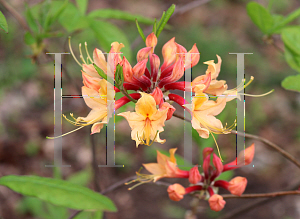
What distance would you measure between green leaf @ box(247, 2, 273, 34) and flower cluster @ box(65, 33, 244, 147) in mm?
620

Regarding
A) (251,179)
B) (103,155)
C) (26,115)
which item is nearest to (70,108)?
(26,115)

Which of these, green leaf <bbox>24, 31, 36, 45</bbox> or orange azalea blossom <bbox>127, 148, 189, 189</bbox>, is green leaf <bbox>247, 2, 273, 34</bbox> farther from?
green leaf <bbox>24, 31, 36, 45</bbox>

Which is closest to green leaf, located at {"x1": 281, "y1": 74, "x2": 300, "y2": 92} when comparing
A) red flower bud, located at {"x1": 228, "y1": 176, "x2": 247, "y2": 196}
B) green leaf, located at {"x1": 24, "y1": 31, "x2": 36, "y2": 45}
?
red flower bud, located at {"x1": 228, "y1": 176, "x2": 247, "y2": 196}

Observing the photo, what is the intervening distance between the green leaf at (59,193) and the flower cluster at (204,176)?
25 centimetres

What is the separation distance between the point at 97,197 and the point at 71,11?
105cm

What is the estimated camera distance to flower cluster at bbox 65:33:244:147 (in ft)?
2.83

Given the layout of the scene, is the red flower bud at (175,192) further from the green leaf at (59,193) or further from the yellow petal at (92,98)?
the yellow petal at (92,98)

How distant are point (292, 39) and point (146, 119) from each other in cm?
83

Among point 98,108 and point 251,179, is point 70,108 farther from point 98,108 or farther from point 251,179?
point 98,108

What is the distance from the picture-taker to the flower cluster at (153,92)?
86cm

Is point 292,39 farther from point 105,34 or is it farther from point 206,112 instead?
point 105,34

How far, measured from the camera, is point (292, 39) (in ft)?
4.14

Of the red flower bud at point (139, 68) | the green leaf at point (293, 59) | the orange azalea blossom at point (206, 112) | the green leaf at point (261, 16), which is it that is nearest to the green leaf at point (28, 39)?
the red flower bud at point (139, 68)

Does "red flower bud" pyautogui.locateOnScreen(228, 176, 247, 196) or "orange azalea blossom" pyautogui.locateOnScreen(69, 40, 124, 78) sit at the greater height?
"orange azalea blossom" pyautogui.locateOnScreen(69, 40, 124, 78)
